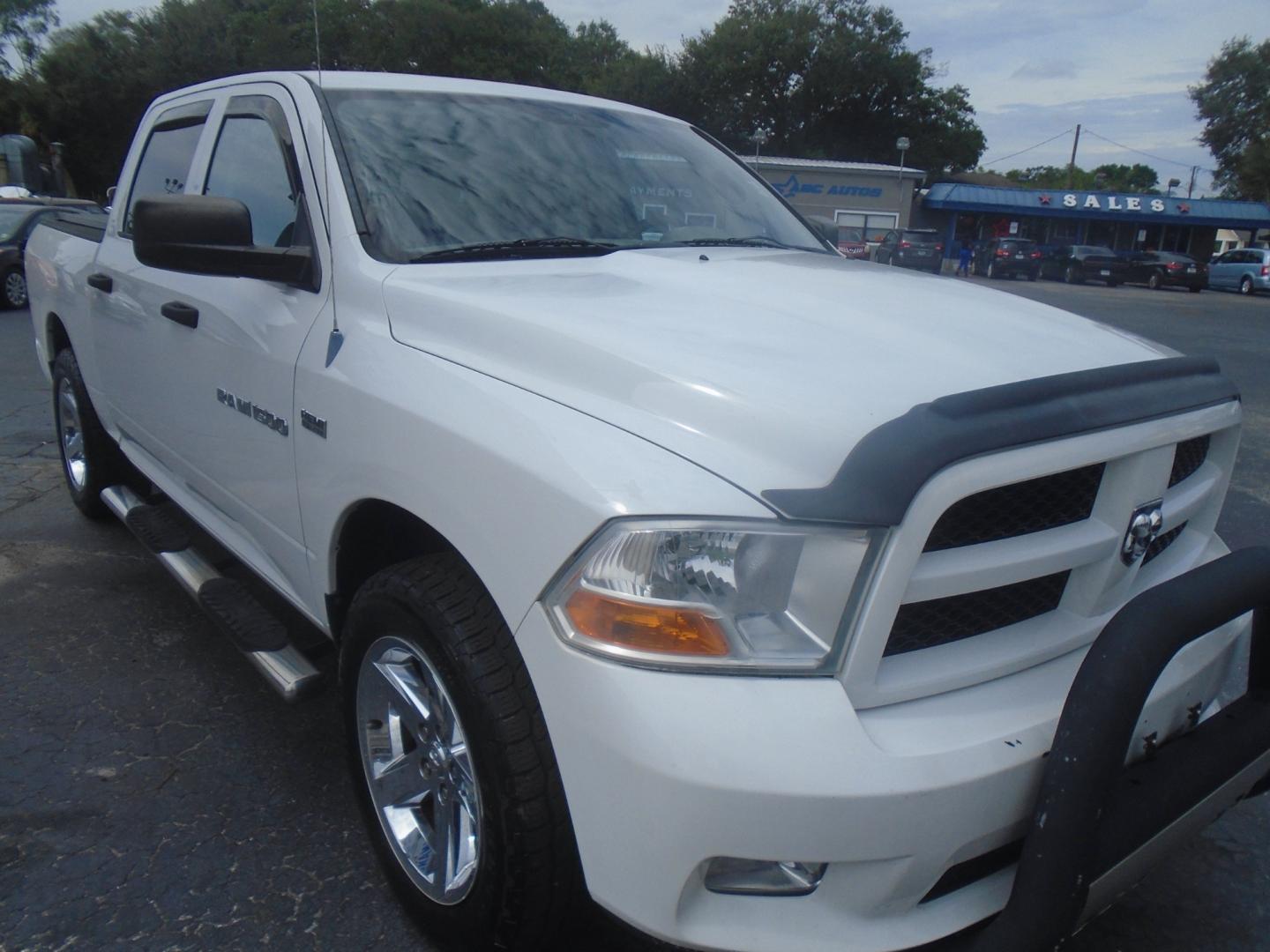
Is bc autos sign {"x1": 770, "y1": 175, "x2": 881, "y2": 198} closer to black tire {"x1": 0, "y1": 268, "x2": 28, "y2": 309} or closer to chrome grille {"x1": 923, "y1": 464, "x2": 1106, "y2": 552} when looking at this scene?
black tire {"x1": 0, "y1": 268, "x2": 28, "y2": 309}

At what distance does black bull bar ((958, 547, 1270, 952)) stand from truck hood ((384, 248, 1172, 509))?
463mm

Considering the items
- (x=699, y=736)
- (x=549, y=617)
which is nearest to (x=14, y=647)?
(x=549, y=617)

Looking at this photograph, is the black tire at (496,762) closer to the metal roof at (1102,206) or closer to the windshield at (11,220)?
the windshield at (11,220)

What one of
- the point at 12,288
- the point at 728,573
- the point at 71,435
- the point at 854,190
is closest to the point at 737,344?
the point at 728,573

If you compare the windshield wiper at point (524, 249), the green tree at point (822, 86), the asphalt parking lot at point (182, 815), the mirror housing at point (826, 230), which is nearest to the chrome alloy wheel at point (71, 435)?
the asphalt parking lot at point (182, 815)

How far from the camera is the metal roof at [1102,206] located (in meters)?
43.4

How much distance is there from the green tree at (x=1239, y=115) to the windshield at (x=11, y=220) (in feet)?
169

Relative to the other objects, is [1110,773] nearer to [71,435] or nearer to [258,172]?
[258,172]

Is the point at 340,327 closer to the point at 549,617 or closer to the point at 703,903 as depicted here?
the point at 549,617

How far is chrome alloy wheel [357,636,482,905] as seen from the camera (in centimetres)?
194

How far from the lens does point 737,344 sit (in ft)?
6.15

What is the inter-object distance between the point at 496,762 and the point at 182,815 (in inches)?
53.2

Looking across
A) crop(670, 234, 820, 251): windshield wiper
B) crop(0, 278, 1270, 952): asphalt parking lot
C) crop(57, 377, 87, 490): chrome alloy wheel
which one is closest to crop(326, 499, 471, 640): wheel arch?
crop(0, 278, 1270, 952): asphalt parking lot

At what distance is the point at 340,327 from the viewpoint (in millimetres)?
2316
